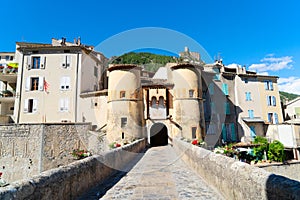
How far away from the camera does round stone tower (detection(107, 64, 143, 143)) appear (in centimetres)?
1898

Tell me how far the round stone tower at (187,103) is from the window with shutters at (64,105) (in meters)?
11.2

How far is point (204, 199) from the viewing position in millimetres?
3811

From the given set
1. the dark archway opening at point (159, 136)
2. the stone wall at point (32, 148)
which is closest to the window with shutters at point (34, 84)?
the stone wall at point (32, 148)

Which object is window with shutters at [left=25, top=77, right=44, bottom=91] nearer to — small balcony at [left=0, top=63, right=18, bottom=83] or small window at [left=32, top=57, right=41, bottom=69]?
small window at [left=32, top=57, right=41, bottom=69]

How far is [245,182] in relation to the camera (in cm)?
288

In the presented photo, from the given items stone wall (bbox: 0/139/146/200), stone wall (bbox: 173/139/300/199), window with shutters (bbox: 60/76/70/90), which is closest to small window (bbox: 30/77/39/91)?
window with shutters (bbox: 60/76/70/90)

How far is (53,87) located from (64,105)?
2.40 meters

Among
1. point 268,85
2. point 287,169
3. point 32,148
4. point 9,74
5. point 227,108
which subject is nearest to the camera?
point 32,148

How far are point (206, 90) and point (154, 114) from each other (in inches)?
342

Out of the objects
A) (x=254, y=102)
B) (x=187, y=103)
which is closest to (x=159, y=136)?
(x=187, y=103)

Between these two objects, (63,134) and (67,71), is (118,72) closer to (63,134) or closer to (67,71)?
(67,71)

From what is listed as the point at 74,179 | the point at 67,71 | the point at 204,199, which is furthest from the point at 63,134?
the point at 204,199

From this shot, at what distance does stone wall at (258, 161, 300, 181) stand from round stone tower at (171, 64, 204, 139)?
22.0 ft

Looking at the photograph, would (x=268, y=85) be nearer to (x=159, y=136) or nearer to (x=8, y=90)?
(x=159, y=136)
